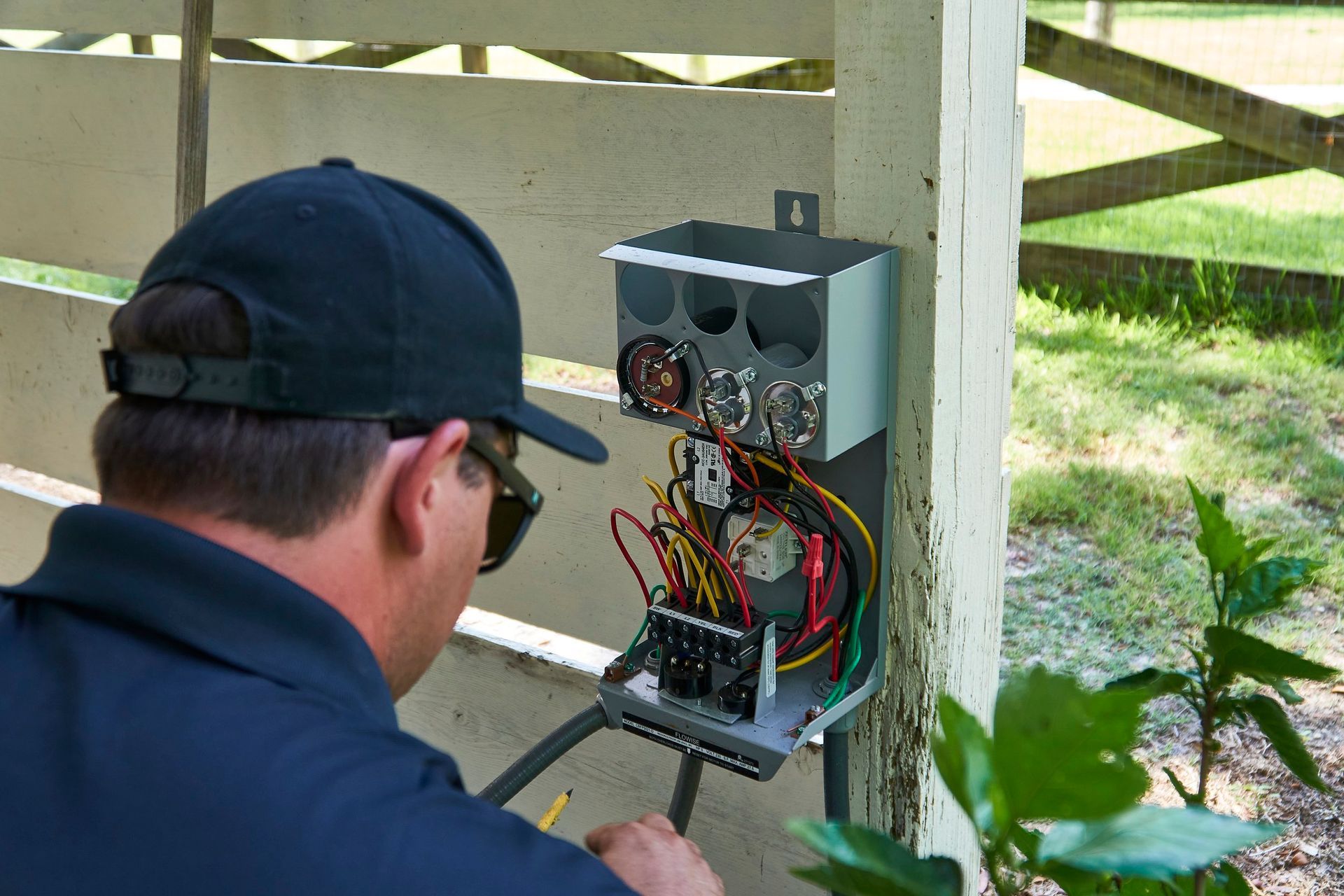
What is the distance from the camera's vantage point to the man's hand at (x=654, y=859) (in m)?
0.92

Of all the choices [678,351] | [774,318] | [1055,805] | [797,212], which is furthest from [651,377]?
[1055,805]

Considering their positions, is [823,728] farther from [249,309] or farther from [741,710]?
[249,309]

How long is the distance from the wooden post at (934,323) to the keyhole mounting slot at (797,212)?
80mm

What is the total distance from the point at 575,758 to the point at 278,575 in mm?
1130

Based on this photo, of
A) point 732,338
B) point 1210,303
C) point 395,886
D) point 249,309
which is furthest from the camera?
point 1210,303

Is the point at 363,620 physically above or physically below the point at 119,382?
below

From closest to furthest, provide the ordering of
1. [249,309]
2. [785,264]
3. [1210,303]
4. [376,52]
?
[249,309] < [785,264] < [376,52] < [1210,303]

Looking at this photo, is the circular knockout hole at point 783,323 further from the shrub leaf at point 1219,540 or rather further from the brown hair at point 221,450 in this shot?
the brown hair at point 221,450

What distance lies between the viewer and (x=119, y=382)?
0.81 m

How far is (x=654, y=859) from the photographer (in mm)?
940

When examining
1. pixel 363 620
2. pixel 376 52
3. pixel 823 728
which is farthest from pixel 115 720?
pixel 376 52

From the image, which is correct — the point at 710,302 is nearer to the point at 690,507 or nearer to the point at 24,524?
the point at 690,507

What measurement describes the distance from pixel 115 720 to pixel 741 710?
2.19ft

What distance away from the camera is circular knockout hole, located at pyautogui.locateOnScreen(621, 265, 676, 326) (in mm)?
1256
